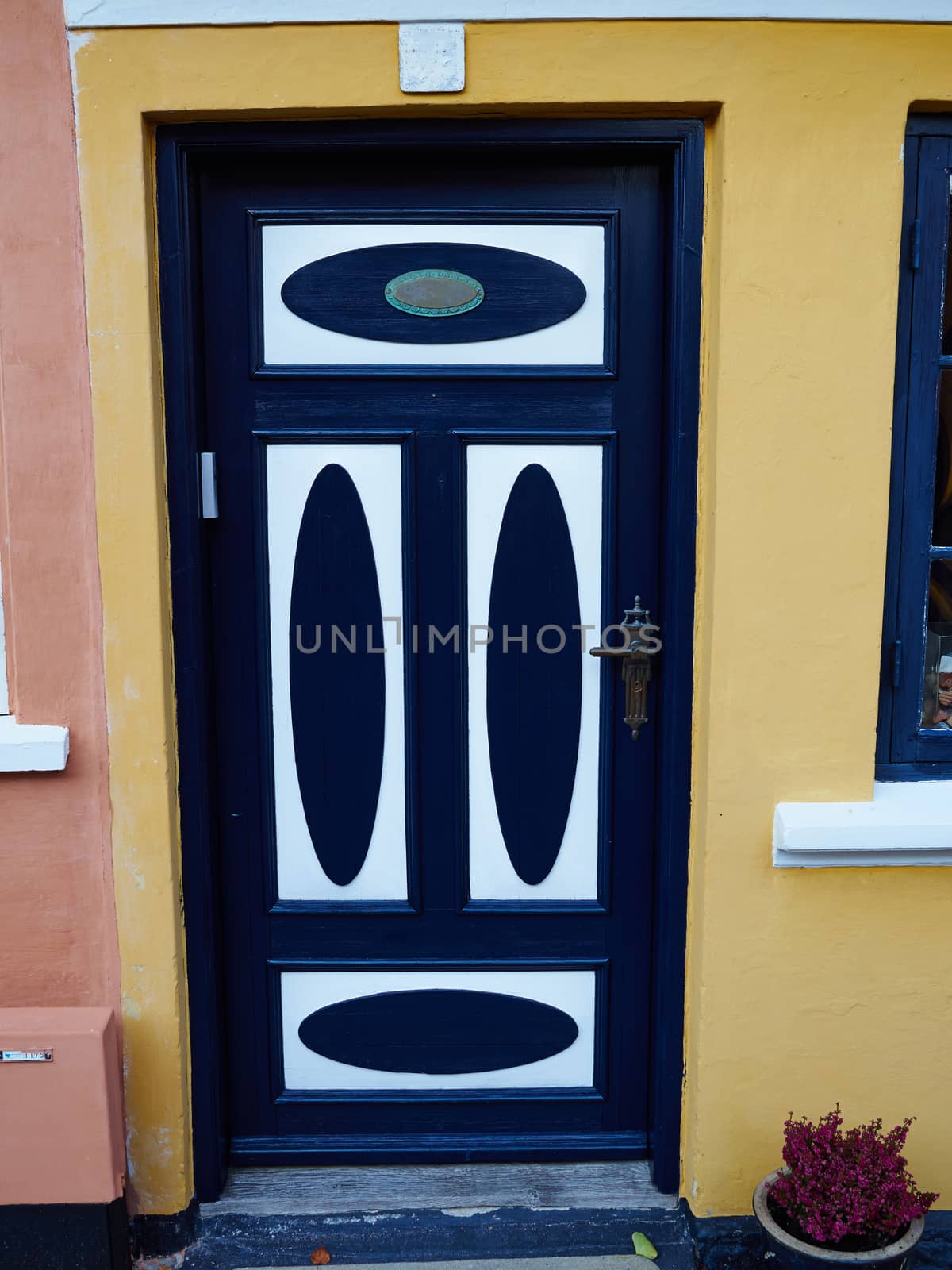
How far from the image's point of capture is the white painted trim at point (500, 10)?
2.12m

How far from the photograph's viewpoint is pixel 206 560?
247 centimetres

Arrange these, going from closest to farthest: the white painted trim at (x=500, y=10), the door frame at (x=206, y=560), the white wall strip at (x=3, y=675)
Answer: the white painted trim at (x=500, y=10) < the door frame at (x=206, y=560) < the white wall strip at (x=3, y=675)

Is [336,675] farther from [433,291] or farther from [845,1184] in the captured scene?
[845,1184]

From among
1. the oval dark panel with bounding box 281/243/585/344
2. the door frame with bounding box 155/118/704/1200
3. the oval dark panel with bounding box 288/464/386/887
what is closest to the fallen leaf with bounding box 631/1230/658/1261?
the door frame with bounding box 155/118/704/1200

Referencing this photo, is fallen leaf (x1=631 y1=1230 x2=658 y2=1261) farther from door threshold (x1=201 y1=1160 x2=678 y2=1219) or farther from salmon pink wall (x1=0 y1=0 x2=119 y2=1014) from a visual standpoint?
salmon pink wall (x1=0 y1=0 x2=119 y2=1014)

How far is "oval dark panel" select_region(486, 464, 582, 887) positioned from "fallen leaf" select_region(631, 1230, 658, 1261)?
2.94 feet

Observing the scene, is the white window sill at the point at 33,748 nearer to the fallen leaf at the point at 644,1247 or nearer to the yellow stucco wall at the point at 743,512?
the yellow stucco wall at the point at 743,512

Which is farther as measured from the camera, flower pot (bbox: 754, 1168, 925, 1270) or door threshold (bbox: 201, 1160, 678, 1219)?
door threshold (bbox: 201, 1160, 678, 1219)

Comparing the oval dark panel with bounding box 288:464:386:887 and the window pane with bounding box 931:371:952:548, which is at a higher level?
the window pane with bounding box 931:371:952:548

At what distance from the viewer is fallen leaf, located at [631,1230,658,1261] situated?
2457mm

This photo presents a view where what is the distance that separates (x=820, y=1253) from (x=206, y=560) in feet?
6.90

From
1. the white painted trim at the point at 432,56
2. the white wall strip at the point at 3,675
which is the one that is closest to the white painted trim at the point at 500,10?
the white painted trim at the point at 432,56

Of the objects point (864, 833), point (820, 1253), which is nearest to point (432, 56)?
point (864, 833)

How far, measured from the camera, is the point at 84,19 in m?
2.14
